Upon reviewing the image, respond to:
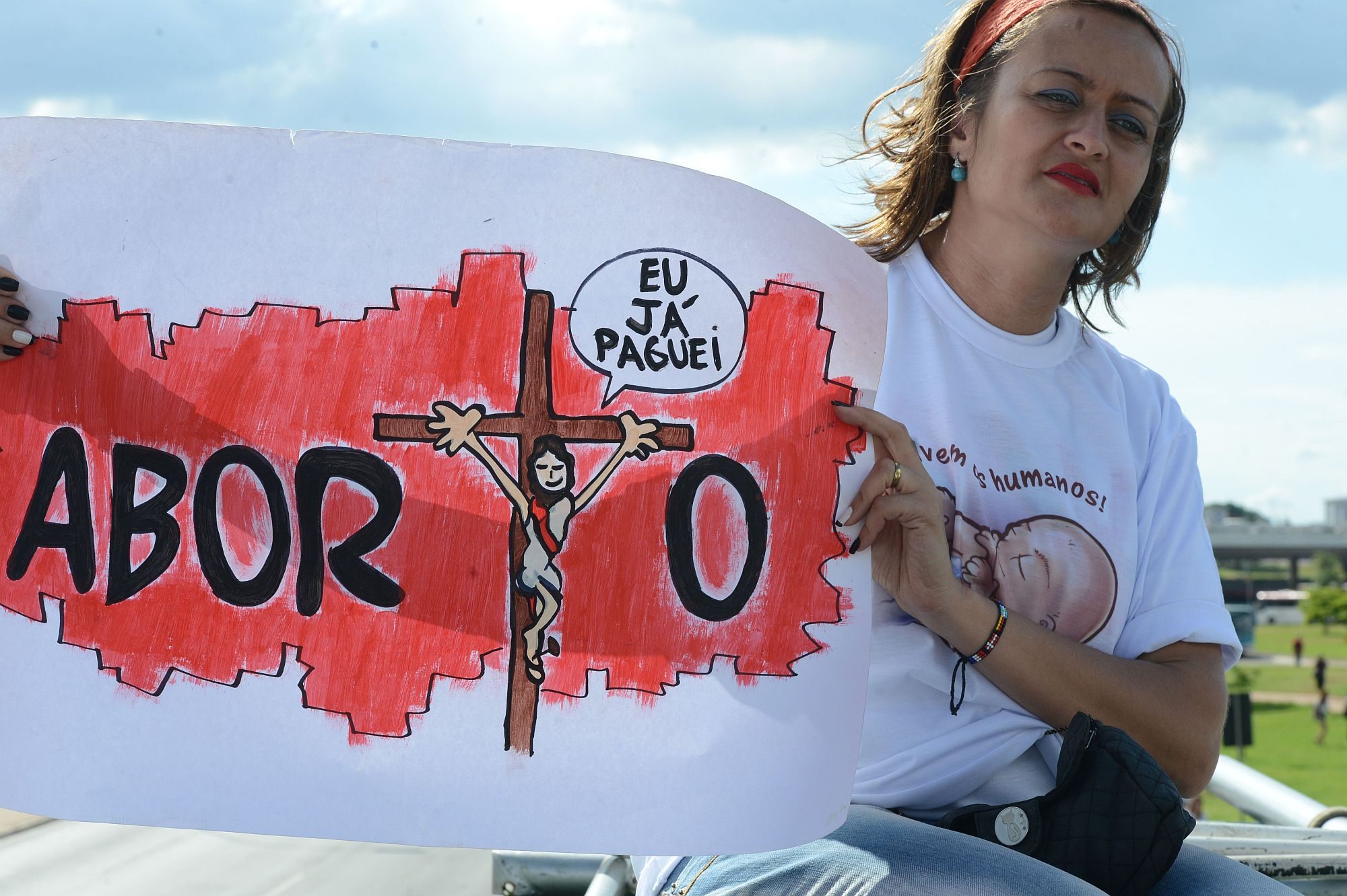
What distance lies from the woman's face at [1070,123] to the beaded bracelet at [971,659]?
0.57 meters

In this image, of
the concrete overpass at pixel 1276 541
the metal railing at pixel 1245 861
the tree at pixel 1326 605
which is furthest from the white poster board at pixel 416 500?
the concrete overpass at pixel 1276 541

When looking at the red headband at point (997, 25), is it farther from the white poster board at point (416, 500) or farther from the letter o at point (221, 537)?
the letter o at point (221, 537)

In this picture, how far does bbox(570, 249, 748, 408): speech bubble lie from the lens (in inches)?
54.3

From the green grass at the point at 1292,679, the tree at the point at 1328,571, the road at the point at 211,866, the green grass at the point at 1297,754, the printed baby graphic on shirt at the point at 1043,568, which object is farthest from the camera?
the tree at the point at 1328,571

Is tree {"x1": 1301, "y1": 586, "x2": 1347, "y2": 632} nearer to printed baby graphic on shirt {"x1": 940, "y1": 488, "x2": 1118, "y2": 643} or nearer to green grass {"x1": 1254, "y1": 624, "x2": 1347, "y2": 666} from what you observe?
green grass {"x1": 1254, "y1": 624, "x2": 1347, "y2": 666}

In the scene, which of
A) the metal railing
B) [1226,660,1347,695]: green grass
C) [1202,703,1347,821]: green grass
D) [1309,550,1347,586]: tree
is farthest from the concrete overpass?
the metal railing

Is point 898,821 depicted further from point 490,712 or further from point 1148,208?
point 1148,208

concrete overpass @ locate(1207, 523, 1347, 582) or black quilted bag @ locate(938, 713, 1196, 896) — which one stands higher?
concrete overpass @ locate(1207, 523, 1347, 582)

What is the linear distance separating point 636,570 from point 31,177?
89 cm

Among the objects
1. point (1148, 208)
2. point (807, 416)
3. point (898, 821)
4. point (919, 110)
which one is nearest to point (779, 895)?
point (898, 821)

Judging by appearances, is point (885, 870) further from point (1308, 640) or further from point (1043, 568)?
point (1308, 640)

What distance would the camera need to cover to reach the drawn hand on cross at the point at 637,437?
136cm

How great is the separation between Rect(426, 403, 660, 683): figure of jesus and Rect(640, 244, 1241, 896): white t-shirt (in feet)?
1.12

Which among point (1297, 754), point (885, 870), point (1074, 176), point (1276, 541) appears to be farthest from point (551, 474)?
point (1276, 541)
